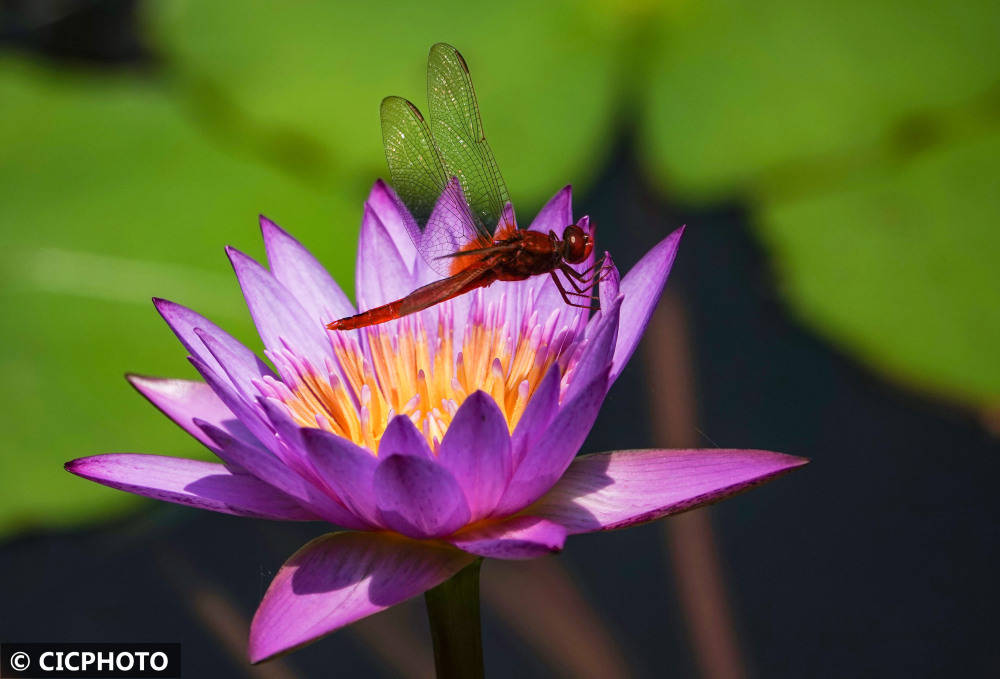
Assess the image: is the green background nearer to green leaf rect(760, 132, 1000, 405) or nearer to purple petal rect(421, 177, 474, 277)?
green leaf rect(760, 132, 1000, 405)

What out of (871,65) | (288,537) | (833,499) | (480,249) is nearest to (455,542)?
(480,249)

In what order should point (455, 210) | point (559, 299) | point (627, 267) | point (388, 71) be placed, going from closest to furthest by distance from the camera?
point (559, 299)
point (455, 210)
point (627, 267)
point (388, 71)

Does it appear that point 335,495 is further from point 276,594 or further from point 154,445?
point 154,445

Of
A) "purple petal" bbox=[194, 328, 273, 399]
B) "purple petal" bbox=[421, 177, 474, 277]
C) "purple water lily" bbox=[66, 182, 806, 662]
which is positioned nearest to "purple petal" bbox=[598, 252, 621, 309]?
"purple water lily" bbox=[66, 182, 806, 662]

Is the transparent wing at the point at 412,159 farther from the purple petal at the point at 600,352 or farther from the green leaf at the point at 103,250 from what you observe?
the green leaf at the point at 103,250

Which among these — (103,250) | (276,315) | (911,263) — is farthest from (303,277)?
(911,263)

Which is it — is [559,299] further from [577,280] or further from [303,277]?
[303,277]

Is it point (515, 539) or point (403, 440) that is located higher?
point (403, 440)
